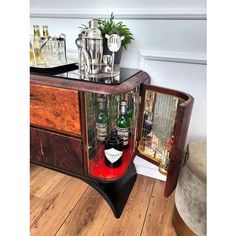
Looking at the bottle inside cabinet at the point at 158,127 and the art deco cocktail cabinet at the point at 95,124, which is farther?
the bottle inside cabinet at the point at 158,127

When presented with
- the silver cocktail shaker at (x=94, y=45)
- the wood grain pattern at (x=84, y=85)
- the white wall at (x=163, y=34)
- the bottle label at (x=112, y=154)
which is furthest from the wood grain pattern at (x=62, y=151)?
the white wall at (x=163, y=34)

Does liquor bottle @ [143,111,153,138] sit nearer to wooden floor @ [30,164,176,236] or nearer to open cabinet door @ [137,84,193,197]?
open cabinet door @ [137,84,193,197]

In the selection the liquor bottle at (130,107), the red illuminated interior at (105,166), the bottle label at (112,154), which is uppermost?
the liquor bottle at (130,107)

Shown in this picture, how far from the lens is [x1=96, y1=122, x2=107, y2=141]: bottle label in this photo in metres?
1.02

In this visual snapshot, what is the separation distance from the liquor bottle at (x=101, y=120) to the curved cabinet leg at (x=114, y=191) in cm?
23

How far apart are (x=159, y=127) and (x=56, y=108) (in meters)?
0.54

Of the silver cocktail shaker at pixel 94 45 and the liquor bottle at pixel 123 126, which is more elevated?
the silver cocktail shaker at pixel 94 45

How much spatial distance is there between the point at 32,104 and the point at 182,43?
0.81m

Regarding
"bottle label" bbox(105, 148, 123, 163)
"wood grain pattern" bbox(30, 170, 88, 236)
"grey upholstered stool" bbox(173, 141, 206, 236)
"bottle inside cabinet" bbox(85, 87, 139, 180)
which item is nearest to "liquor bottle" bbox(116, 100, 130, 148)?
"bottle inside cabinet" bbox(85, 87, 139, 180)

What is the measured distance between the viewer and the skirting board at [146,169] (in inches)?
53.6

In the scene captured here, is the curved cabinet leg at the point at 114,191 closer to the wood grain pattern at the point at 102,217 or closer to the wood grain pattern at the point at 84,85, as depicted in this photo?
the wood grain pattern at the point at 102,217
